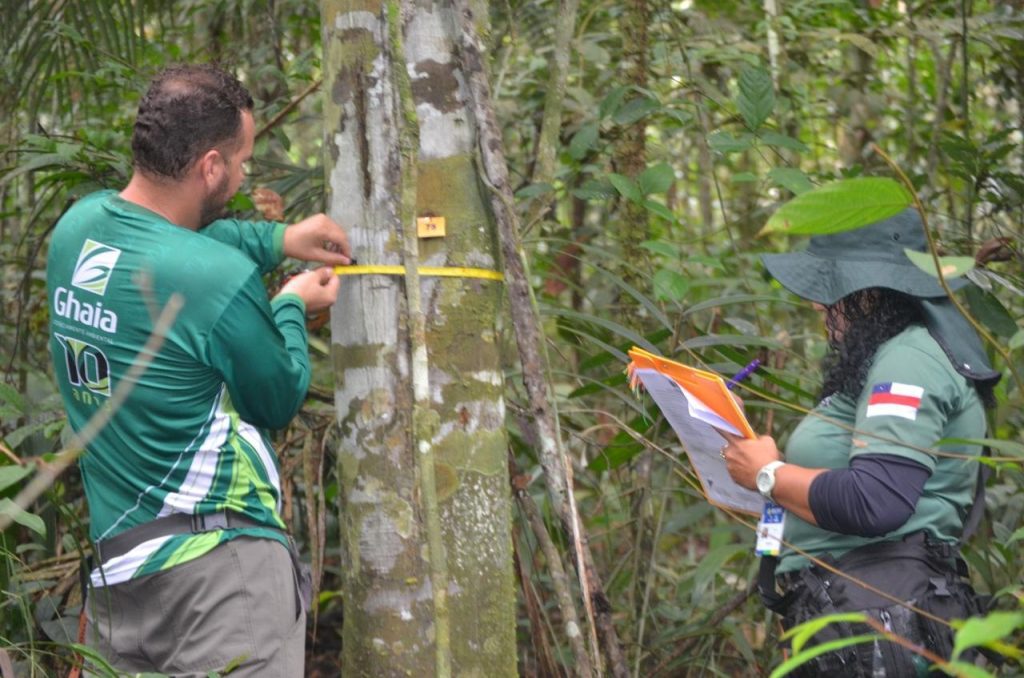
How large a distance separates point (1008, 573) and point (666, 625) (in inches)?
47.0

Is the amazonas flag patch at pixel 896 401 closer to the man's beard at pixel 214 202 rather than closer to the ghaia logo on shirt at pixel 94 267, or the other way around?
the man's beard at pixel 214 202

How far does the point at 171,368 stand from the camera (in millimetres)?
2244

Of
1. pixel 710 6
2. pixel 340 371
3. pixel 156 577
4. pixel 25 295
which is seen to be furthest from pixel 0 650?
pixel 710 6

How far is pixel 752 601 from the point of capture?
426cm

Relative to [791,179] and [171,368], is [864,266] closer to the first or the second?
[791,179]

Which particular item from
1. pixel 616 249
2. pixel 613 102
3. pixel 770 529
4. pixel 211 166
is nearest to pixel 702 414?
pixel 770 529

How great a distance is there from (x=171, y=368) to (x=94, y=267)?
28cm

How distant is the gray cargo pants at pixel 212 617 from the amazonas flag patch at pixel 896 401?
1.27 metres

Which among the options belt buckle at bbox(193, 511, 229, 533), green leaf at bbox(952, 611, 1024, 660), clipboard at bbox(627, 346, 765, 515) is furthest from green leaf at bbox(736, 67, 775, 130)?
green leaf at bbox(952, 611, 1024, 660)

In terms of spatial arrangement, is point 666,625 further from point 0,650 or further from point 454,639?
point 0,650

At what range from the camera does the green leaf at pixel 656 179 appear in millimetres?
3256

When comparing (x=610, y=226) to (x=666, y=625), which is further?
(x=610, y=226)

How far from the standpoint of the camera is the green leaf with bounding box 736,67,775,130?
3.34 m

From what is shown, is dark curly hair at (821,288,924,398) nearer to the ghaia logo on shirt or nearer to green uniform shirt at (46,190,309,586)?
green uniform shirt at (46,190,309,586)
